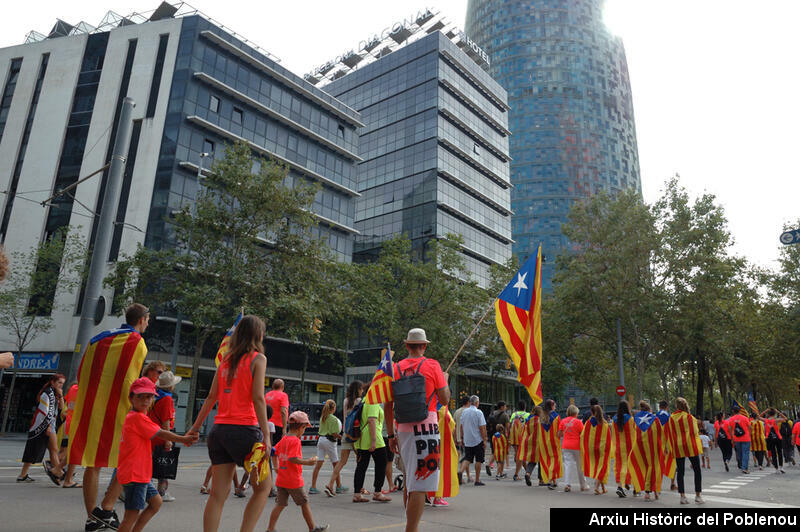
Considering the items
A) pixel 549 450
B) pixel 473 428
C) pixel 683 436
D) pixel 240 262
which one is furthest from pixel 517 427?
pixel 240 262

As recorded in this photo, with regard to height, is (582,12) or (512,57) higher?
(582,12)

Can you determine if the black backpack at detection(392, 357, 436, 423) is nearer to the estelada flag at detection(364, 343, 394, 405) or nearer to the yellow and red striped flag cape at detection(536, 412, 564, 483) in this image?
the estelada flag at detection(364, 343, 394, 405)

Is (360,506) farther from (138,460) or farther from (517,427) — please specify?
(517,427)

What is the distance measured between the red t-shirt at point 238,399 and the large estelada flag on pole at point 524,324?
471cm

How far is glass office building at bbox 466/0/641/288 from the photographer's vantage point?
11194 cm

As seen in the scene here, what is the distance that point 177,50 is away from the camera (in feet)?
129

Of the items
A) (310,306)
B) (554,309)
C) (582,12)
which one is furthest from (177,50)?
(582,12)

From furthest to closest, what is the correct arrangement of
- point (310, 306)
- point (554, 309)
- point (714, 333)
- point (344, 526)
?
point (554, 309) < point (714, 333) < point (310, 306) < point (344, 526)

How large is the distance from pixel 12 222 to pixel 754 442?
1611 inches

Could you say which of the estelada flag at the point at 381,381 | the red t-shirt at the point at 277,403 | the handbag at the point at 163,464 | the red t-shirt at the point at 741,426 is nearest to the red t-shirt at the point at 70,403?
the handbag at the point at 163,464

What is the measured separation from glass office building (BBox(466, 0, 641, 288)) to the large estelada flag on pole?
324 feet

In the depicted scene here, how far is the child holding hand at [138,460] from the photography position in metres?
4.86

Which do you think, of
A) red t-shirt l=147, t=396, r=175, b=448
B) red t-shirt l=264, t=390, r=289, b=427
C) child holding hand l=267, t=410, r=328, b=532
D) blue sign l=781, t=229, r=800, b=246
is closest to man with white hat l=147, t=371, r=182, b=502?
red t-shirt l=147, t=396, r=175, b=448

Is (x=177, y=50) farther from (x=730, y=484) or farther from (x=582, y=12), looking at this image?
(x=582, y=12)
